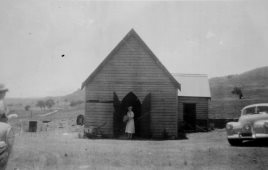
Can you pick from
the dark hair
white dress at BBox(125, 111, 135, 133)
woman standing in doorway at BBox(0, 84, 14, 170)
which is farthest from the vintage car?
woman standing in doorway at BBox(0, 84, 14, 170)

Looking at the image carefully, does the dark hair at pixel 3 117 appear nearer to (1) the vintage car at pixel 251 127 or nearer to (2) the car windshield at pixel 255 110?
(1) the vintage car at pixel 251 127

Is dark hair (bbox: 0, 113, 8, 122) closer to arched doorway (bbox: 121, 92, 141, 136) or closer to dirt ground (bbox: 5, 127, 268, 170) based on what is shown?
dirt ground (bbox: 5, 127, 268, 170)

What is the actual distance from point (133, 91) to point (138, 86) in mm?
424

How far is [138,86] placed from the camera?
63.3 feet

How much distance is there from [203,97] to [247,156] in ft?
57.1

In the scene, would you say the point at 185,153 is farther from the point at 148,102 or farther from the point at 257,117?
the point at 148,102

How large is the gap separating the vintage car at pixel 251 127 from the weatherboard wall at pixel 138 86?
222 inches

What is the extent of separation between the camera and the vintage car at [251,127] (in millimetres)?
12711

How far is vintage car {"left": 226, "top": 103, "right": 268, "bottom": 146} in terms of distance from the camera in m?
12.7

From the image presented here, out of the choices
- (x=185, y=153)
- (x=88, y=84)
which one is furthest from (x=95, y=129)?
(x=185, y=153)

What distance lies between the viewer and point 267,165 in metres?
9.28

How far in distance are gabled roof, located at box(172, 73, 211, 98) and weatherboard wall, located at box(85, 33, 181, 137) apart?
8.72 m

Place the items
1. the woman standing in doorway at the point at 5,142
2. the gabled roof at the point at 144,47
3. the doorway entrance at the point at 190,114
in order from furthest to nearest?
the doorway entrance at the point at 190,114 < the gabled roof at the point at 144,47 < the woman standing in doorway at the point at 5,142

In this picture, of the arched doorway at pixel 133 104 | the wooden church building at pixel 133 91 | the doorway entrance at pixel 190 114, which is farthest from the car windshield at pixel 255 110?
the doorway entrance at pixel 190 114
